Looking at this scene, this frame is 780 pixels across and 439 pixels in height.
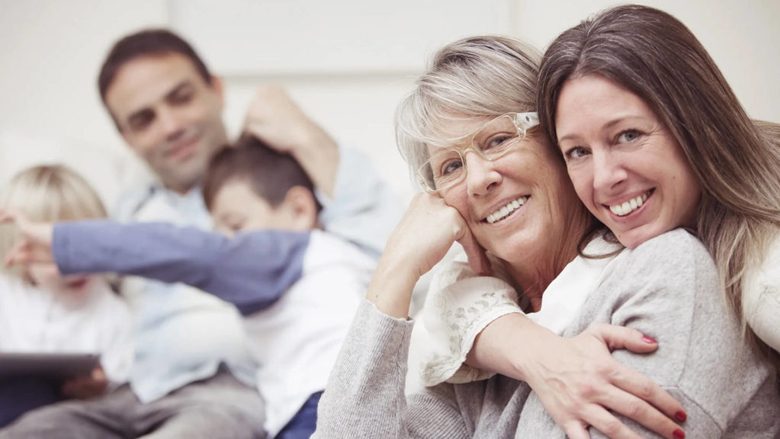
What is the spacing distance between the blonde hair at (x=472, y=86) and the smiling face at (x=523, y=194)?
21 millimetres

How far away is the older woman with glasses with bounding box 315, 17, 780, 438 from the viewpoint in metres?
0.81

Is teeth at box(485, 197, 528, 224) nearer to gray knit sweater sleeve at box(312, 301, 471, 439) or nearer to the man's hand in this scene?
gray knit sweater sleeve at box(312, 301, 471, 439)

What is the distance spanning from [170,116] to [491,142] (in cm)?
121

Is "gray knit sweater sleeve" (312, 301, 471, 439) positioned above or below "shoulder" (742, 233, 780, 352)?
below

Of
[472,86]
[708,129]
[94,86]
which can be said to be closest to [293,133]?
[94,86]

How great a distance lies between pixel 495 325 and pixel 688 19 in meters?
1.01

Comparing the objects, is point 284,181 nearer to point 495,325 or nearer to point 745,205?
point 495,325

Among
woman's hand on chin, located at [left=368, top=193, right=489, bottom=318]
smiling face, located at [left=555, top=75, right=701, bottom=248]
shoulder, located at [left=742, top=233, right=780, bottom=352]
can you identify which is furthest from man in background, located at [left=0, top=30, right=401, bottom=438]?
shoulder, located at [left=742, top=233, right=780, bottom=352]

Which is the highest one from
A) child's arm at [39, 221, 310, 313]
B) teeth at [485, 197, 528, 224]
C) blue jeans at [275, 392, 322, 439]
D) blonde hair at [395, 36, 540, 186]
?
blonde hair at [395, 36, 540, 186]

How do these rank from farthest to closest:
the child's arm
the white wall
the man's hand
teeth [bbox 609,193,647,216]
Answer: the white wall → the man's hand → the child's arm → teeth [bbox 609,193,647,216]

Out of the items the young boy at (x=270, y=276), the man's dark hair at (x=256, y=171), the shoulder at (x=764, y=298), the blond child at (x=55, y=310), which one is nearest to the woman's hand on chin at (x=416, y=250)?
the shoulder at (x=764, y=298)

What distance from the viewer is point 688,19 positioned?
1.66m

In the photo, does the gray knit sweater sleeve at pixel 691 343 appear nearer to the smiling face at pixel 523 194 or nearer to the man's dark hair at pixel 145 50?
the smiling face at pixel 523 194

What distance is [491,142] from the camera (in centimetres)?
107
